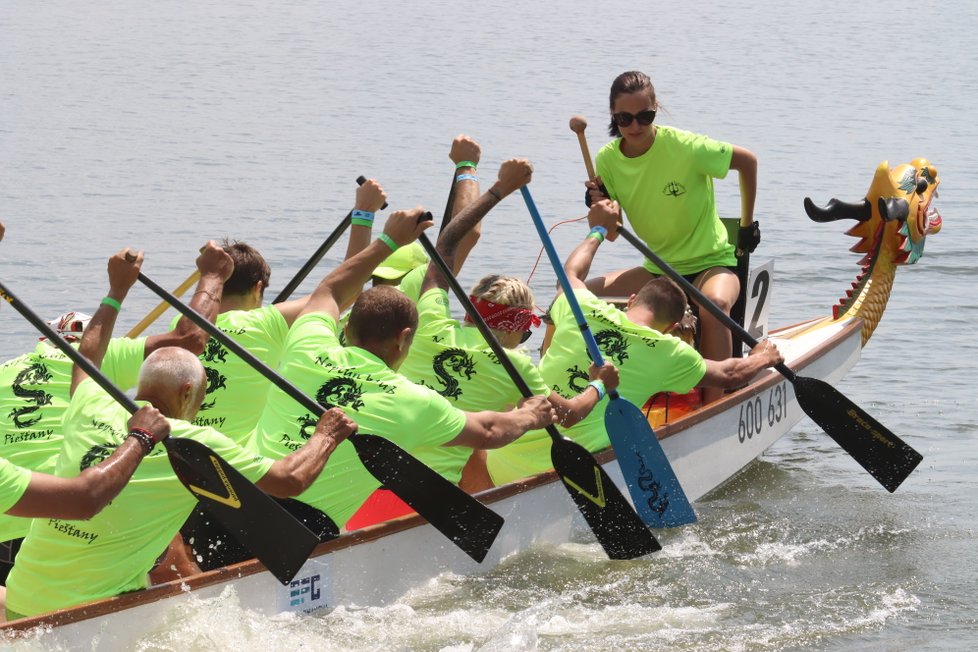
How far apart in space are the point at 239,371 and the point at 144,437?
1713 millimetres

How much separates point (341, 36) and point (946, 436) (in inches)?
771

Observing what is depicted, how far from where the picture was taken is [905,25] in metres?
29.9

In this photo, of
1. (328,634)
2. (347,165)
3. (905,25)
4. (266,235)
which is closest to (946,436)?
(328,634)

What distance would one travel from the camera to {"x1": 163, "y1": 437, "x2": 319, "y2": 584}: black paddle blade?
432 centimetres

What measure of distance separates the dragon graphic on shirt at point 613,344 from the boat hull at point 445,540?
52 cm

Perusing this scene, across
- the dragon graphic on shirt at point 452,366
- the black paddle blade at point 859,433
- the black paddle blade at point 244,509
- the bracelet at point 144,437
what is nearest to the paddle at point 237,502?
the black paddle blade at point 244,509

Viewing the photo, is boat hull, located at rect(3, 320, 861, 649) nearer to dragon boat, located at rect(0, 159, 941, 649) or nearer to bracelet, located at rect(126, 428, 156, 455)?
dragon boat, located at rect(0, 159, 941, 649)

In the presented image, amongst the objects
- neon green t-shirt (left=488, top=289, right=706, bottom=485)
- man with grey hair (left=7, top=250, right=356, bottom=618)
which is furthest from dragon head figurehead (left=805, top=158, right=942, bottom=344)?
man with grey hair (left=7, top=250, right=356, bottom=618)

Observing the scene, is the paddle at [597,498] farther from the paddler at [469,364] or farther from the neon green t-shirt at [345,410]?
the neon green t-shirt at [345,410]

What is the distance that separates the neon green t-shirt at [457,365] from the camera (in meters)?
5.82

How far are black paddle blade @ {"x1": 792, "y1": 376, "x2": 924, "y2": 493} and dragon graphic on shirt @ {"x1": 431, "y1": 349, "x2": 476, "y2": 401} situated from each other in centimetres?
242

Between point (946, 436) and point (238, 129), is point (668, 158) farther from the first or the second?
point (238, 129)

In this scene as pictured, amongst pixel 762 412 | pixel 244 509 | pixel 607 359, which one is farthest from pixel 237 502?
pixel 762 412

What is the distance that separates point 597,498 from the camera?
6.32 m
